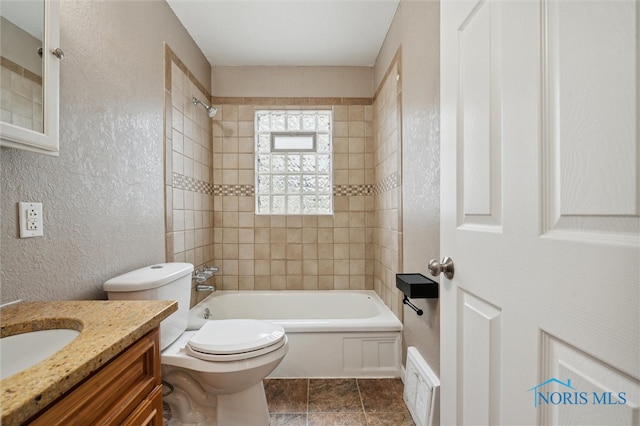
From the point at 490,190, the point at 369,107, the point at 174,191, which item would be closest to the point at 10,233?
the point at 174,191

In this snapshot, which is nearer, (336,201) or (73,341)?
(73,341)

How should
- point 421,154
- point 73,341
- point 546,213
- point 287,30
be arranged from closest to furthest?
1. point 546,213
2. point 73,341
3. point 421,154
4. point 287,30

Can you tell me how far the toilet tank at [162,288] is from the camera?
49.7 inches

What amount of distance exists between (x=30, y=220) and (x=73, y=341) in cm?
57

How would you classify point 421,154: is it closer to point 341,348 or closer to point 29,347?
point 341,348

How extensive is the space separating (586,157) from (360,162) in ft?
7.88

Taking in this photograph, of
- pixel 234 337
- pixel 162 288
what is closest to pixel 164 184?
pixel 162 288

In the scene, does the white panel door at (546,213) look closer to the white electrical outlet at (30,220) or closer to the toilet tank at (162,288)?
the toilet tank at (162,288)

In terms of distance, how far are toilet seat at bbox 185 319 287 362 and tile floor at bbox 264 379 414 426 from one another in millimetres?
497

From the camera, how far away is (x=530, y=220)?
553 mm

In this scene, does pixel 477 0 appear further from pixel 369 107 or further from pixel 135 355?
pixel 369 107

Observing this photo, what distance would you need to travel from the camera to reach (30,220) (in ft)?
3.18

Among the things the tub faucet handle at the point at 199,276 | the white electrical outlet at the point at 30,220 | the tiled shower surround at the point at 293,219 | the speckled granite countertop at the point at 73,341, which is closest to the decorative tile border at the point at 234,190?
the tiled shower surround at the point at 293,219

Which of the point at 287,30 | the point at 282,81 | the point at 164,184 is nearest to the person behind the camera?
the point at 164,184
